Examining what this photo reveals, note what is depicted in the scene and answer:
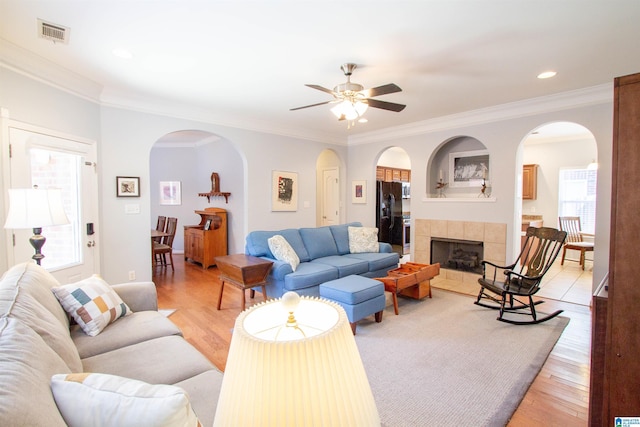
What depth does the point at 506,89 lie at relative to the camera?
3.80 meters

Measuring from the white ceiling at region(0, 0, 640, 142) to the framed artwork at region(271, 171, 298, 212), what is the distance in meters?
1.71

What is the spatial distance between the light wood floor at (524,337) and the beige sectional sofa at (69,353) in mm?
801

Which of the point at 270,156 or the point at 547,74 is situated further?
the point at 270,156

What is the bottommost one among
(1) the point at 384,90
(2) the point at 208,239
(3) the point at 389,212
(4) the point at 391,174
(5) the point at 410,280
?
(5) the point at 410,280

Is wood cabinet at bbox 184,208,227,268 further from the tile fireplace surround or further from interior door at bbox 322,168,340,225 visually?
the tile fireplace surround

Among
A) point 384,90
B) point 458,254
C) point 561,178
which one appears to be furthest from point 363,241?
point 561,178

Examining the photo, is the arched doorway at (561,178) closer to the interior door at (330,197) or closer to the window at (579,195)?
the window at (579,195)

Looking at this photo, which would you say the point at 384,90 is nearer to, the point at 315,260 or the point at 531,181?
the point at 315,260

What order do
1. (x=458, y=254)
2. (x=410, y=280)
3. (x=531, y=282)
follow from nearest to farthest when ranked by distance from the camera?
(x=531, y=282)
(x=410, y=280)
(x=458, y=254)

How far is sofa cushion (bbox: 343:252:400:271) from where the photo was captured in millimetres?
4515

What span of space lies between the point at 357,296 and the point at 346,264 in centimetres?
111

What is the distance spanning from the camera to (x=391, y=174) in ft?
25.4

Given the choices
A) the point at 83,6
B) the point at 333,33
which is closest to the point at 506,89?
the point at 333,33

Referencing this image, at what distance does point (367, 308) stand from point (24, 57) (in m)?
3.96
